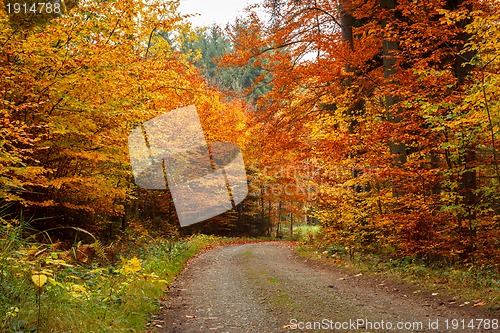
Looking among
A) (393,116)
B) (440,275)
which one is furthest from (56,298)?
(393,116)

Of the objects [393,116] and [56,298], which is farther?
[393,116]

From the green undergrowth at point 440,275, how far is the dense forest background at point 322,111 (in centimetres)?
42

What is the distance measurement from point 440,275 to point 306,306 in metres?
3.57

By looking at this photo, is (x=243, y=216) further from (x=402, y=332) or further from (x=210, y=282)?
(x=402, y=332)

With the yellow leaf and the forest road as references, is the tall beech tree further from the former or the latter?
the yellow leaf

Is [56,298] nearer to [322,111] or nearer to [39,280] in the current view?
[39,280]

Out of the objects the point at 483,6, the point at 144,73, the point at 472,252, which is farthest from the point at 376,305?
the point at 483,6

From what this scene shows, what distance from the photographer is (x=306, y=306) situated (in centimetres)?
639

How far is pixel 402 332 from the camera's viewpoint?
484 cm

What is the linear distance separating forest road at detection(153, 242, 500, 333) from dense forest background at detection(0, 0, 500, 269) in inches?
90.0

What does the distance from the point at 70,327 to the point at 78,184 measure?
711cm

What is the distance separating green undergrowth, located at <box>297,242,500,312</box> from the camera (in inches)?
245

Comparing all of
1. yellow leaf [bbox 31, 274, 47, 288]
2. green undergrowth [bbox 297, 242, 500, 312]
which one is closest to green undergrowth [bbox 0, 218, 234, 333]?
yellow leaf [bbox 31, 274, 47, 288]

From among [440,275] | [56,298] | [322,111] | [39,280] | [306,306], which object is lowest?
[440,275]
